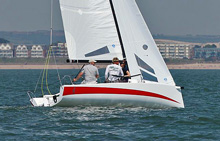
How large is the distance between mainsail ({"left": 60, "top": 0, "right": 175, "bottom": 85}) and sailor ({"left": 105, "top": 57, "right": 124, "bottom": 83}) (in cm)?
89

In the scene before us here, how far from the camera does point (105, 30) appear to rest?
16.9 m

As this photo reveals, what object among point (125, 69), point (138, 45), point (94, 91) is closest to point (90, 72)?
point (94, 91)

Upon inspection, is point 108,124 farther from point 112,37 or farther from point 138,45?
point 112,37

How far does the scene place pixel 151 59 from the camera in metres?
16.6

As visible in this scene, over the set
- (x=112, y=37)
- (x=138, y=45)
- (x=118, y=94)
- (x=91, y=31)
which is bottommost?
(x=118, y=94)

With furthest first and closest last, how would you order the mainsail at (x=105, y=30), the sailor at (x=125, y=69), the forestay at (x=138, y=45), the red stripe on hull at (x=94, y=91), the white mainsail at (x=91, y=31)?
the white mainsail at (x=91, y=31)
the mainsail at (x=105, y=30)
the forestay at (x=138, y=45)
the sailor at (x=125, y=69)
the red stripe on hull at (x=94, y=91)

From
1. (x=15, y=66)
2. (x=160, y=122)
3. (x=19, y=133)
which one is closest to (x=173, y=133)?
(x=160, y=122)

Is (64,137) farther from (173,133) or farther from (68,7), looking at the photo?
(68,7)

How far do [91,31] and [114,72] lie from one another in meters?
1.78

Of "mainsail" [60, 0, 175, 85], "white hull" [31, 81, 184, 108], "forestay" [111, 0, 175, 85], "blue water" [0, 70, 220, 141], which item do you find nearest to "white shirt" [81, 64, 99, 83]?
"white hull" [31, 81, 184, 108]

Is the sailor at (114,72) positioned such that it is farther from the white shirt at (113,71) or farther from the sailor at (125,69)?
the sailor at (125,69)

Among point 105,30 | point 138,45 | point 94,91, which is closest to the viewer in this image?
point 94,91

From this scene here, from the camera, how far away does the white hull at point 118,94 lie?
15.3 m

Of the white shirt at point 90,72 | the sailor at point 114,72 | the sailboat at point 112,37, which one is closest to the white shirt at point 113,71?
the sailor at point 114,72
